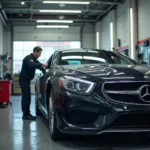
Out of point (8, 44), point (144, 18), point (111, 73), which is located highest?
point (144, 18)

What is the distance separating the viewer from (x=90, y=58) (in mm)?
4699

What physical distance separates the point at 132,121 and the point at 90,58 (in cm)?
170

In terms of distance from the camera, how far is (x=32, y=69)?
5.77 meters

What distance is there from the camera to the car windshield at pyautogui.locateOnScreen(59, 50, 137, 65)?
4617mm

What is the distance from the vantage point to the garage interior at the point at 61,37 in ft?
12.5

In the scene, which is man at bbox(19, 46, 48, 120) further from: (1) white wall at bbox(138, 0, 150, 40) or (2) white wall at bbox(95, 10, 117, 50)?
(2) white wall at bbox(95, 10, 117, 50)

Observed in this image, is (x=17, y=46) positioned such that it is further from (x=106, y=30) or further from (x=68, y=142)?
(x=68, y=142)

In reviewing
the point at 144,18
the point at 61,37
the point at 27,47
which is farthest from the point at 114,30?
the point at 27,47

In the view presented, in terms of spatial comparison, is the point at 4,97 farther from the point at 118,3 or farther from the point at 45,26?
the point at 45,26

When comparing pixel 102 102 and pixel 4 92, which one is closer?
pixel 102 102

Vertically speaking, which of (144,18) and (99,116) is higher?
(144,18)

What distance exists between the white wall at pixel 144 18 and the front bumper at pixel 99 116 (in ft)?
28.3

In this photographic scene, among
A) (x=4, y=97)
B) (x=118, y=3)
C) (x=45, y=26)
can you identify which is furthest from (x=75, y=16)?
(x=4, y=97)

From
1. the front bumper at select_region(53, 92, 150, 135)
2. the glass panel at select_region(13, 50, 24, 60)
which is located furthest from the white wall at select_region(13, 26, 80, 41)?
the front bumper at select_region(53, 92, 150, 135)
